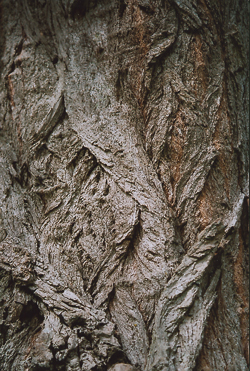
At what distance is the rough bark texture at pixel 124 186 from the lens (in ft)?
Answer: 3.49

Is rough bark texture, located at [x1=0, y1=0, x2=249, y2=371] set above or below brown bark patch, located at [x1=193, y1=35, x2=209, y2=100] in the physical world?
below

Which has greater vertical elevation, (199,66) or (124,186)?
(199,66)

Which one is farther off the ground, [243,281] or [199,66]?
[199,66]

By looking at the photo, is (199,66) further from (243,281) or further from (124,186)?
(243,281)

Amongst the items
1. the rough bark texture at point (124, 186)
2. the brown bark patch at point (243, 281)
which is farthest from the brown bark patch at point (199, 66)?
the brown bark patch at point (243, 281)

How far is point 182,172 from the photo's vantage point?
1.20 meters

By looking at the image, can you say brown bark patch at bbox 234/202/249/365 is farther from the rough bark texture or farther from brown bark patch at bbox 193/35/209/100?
brown bark patch at bbox 193/35/209/100

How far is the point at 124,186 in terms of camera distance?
1.19 metres

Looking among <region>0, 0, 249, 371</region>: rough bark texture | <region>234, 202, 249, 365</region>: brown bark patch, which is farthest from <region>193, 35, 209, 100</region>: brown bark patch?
<region>234, 202, 249, 365</region>: brown bark patch

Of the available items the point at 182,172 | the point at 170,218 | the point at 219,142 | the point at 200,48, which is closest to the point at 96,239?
the point at 170,218

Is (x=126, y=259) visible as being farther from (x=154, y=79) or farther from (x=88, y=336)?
(x=154, y=79)

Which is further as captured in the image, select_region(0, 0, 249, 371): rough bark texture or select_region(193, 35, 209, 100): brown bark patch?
select_region(193, 35, 209, 100): brown bark patch

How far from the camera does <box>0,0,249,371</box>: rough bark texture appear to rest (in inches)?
41.9

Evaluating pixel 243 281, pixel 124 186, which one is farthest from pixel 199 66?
pixel 243 281
